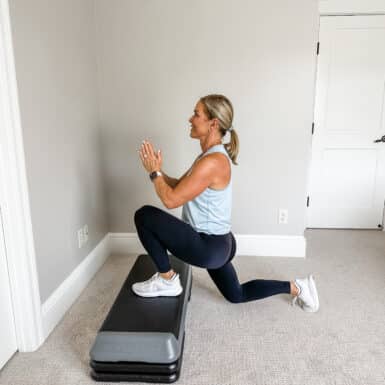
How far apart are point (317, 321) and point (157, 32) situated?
2203 mm

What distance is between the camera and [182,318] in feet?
5.59

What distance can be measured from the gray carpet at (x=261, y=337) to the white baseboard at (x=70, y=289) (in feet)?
0.15

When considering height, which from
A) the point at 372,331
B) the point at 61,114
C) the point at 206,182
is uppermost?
the point at 61,114

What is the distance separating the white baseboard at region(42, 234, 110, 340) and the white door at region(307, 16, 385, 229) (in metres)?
2.11

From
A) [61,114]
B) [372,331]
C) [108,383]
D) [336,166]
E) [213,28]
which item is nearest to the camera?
[108,383]

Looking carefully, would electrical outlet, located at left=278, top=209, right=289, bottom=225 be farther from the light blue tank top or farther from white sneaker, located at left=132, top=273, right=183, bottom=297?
white sneaker, located at left=132, top=273, right=183, bottom=297

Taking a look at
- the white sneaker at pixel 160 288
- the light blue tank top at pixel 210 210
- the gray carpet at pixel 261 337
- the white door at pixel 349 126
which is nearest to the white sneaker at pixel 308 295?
the gray carpet at pixel 261 337

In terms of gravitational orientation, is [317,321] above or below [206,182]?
below

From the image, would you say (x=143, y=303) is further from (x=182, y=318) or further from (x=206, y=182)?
(x=206, y=182)

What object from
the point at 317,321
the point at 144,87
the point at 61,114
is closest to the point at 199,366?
the point at 317,321

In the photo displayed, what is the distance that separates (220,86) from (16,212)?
1723 mm

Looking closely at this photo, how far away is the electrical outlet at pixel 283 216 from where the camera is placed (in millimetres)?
2908

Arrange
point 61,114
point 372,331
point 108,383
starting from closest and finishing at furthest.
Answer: point 108,383, point 372,331, point 61,114

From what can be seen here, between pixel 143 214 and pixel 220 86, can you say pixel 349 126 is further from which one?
pixel 143 214
